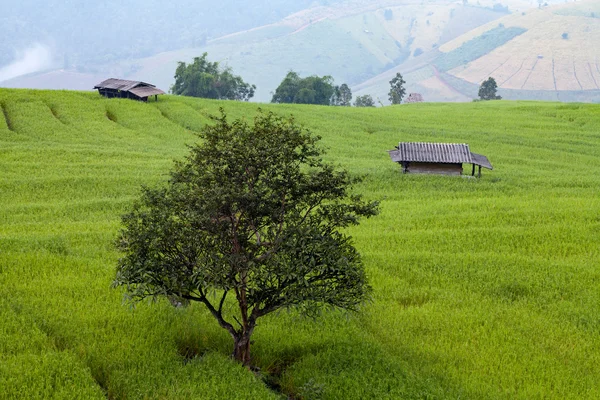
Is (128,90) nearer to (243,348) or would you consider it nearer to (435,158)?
(435,158)

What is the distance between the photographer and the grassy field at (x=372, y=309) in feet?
43.1

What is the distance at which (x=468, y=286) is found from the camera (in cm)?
2048

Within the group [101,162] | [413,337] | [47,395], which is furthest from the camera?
[101,162]

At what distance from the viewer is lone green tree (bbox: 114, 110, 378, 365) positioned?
42.0 feet

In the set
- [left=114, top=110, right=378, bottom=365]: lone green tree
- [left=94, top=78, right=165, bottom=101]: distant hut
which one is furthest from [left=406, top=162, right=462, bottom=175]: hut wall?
[left=94, top=78, right=165, bottom=101]: distant hut

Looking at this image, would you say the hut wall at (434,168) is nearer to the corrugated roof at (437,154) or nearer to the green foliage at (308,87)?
the corrugated roof at (437,154)

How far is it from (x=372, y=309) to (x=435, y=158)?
2549 centimetres

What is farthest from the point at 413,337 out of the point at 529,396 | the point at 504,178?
the point at 504,178

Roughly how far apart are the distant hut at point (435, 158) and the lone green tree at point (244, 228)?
2905 centimetres

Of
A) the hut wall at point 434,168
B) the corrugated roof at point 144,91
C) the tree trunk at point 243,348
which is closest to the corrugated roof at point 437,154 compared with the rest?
the hut wall at point 434,168

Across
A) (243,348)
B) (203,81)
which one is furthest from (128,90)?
(243,348)

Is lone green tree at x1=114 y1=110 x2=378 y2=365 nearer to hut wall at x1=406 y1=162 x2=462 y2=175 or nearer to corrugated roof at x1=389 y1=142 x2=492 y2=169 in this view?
corrugated roof at x1=389 y1=142 x2=492 y2=169

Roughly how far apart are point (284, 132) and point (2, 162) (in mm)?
34321

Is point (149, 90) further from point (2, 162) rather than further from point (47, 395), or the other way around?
point (47, 395)
